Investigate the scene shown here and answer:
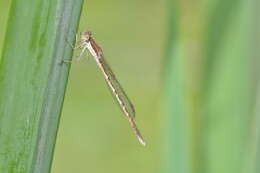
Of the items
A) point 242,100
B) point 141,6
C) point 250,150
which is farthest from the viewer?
point 141,6

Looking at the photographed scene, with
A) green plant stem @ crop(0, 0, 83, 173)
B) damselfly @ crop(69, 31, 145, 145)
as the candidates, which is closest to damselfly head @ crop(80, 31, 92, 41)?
damselfly @ crop(69, 31, 145, 145)

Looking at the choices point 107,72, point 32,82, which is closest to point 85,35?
point 107,72

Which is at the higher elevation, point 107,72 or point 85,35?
point 85,35

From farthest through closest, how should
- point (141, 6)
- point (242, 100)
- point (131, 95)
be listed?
1. point (141, 6)
2. point (131, 95)
3. point (242, 100)

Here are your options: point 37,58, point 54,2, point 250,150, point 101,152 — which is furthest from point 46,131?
point 101,152

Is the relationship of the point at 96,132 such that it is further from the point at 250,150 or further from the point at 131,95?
the point at 250,150

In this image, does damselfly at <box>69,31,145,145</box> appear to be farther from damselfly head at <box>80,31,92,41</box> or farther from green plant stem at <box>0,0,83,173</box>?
green plant stem at <box>0,0,83,173</box>

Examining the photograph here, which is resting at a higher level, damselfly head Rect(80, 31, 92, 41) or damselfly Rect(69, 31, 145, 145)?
damselfly head Rect(80, 31, 92, 41)

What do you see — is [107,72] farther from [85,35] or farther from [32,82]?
[32,82]

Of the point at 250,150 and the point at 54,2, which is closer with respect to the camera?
the point at 54,2

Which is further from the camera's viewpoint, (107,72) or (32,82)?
(107,72)

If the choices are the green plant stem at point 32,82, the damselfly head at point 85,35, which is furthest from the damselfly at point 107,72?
the green plant stem at point 32,82
